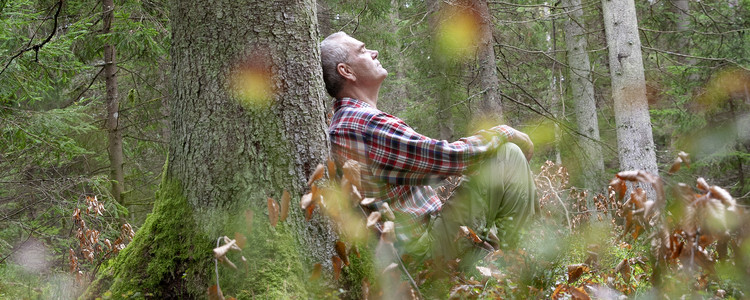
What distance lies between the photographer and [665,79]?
14.4 meters

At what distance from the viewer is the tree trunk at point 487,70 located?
7.41m

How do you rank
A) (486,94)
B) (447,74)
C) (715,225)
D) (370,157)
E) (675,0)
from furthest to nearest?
1. (675,0)
2. (447,74)
3. (486,94)
4. (370,157)
5. (715,225)

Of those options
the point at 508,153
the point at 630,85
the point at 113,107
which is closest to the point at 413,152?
the point at 508,153

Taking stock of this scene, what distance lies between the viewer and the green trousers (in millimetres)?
3090

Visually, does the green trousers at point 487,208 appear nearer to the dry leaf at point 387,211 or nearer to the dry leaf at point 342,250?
the dry leaf at point 342,250

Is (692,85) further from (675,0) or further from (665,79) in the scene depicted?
(675,0)

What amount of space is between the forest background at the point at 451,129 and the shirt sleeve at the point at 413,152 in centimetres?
37

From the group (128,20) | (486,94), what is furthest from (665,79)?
(128,20)

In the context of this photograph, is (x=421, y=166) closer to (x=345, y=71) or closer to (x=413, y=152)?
(x=413, y=152)

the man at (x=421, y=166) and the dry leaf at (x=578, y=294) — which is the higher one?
the man at (x=421, y=166)

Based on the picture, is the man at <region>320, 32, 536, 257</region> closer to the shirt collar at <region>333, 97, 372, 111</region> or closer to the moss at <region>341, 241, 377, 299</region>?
the shirt collar at <region>333, 97, 372, 111</region>

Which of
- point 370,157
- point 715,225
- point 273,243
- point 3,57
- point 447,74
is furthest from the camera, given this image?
point 447,74

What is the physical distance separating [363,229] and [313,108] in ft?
2.35

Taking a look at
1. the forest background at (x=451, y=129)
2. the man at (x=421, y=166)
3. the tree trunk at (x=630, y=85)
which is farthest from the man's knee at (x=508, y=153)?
the tree trunk at (x=630, y=85)
